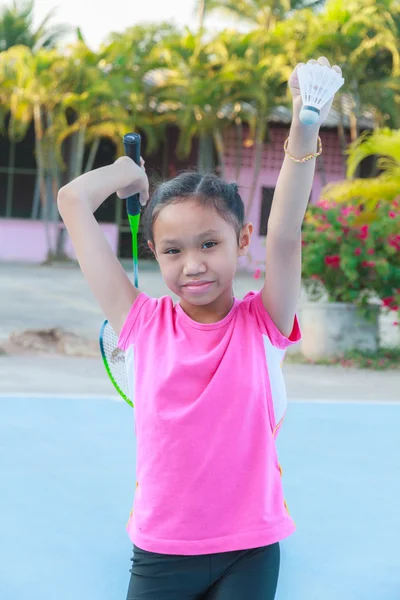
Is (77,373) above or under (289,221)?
under

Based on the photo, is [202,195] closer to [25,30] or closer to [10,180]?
[10,180]

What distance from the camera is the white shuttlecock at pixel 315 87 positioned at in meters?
1.79

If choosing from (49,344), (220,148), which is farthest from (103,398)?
(220,148)

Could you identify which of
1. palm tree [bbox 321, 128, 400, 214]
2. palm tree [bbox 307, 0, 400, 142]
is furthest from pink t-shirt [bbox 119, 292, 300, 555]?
palm tree [bbox 307, 0, 400, 142]

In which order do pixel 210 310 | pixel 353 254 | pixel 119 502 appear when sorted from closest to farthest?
pixel 210 310
pixel 119 502
pixel 353 254

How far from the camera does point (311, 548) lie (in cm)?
355

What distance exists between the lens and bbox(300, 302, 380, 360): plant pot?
29.2 ft

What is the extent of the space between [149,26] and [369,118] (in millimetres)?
5611

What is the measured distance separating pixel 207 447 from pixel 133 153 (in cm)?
79

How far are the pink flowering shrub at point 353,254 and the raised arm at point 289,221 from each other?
662 cm

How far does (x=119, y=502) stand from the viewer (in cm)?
401

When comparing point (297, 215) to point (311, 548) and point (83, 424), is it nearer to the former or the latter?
point (311, 548)

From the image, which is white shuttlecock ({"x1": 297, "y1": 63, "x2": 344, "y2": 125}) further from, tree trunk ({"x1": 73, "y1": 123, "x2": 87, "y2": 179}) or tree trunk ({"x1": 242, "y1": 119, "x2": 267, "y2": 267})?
tree trunk ({"x1": 242, "y1": 119, "x2": 267, "y2": 267})

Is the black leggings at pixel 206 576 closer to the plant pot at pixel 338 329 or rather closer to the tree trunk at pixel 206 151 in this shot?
the plant pot at pixel 338 329
